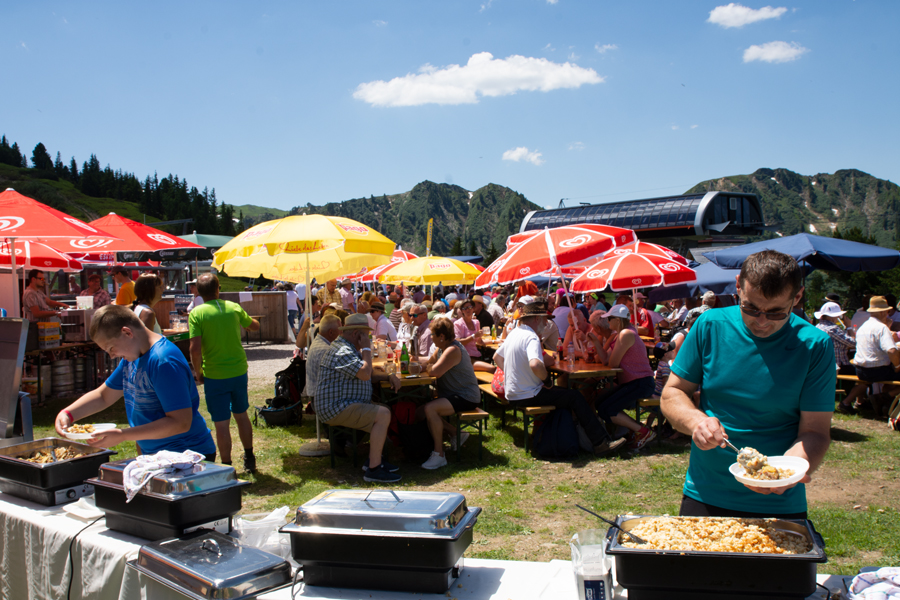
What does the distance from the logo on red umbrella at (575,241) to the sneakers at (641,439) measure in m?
2.19

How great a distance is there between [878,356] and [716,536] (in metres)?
7.48

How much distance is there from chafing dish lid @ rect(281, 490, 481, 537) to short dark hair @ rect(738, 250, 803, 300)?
4.02 ft

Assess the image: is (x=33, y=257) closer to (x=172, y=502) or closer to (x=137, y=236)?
(x=137, y=236)

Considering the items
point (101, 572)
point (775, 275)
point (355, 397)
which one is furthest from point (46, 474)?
point (355, 397)

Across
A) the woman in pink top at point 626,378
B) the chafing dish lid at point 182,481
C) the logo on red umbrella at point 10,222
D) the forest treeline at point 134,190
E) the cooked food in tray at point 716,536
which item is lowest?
the woman in pink top at point 626,378

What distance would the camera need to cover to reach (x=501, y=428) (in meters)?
7.55

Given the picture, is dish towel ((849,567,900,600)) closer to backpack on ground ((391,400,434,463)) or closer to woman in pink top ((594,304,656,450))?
backpack on ground ((391,400,434,463))

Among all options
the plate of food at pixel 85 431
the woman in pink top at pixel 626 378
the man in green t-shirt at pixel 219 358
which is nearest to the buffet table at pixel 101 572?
the plate of food at pixel 85 431

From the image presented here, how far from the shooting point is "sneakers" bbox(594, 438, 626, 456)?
249 inches

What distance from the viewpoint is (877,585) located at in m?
1.59

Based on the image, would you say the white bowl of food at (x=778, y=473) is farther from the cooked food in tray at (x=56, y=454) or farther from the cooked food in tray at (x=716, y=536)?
the cooked food in tray at (x=56, y=454)

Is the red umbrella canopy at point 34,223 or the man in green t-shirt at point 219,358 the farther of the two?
the red umbrella canopy at point 34,223

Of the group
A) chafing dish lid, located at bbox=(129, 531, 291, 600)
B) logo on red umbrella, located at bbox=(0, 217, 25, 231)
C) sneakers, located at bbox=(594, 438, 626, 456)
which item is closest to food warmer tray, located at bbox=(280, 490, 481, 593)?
chafing dish lid, located at bbox=(129, 531, 291, 600)

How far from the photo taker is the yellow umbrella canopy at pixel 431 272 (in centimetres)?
1111
